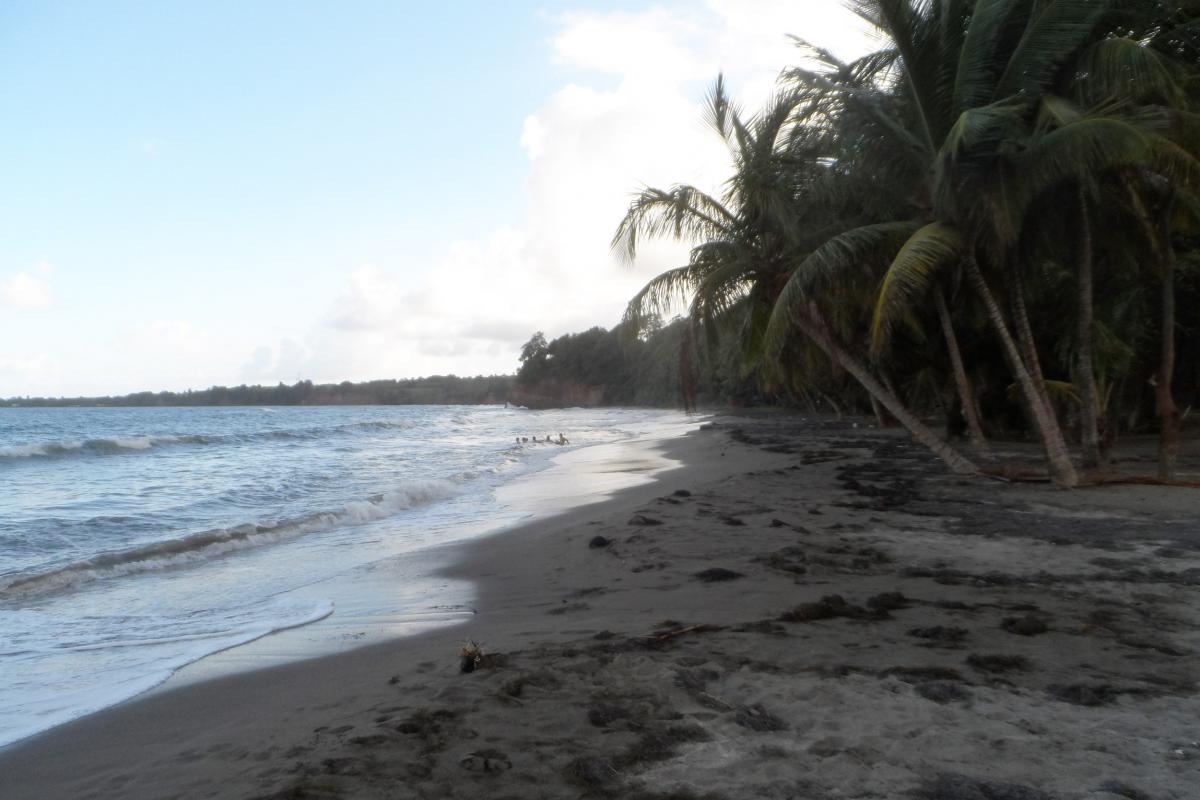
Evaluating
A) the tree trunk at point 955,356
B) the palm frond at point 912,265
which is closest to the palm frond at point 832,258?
the palm frond at point 912,265

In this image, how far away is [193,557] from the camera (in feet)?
32.7

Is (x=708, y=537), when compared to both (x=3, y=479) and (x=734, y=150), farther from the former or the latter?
(x=3, y=479)

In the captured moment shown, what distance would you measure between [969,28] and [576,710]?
10023 millimetres

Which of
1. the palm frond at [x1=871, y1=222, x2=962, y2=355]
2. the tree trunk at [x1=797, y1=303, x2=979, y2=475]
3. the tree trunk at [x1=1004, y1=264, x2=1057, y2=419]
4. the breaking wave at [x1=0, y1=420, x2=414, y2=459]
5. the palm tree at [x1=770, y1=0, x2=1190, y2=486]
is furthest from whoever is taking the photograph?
the breaking wave at [x1=0, y1=420, x2=414, y2=459]

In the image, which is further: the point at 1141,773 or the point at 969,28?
the point at 969,28

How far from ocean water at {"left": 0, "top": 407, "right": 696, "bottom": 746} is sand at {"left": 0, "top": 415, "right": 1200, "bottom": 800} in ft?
3.17

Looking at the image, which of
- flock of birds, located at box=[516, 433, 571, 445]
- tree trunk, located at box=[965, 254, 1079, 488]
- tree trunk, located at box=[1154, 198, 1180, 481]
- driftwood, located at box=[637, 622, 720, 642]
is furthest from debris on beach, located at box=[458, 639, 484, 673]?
flock of birds, located at box=[516, 433, 571, 445]

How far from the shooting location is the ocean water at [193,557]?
584cm

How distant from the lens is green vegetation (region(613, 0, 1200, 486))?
9766 millimetres

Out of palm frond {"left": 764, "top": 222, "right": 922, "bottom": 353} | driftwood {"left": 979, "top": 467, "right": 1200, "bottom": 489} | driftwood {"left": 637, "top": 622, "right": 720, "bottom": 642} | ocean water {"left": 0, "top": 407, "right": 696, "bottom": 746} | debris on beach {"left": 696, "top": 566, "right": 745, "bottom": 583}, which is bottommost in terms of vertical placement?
ocean water {"left": 0, "top": 407, "right": 696, "bottom": 746}

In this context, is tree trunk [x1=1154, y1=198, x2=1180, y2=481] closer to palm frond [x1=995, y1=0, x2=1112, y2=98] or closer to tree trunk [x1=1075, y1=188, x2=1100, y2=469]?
tree trunk [x1=1075, y1=188, x2=1100, y2=469]

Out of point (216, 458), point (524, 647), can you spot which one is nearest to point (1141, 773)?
point (524, 647)

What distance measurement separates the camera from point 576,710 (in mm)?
3977

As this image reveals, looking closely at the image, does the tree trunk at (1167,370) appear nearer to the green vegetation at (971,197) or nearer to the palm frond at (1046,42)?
the green vegetation at (971,197)
